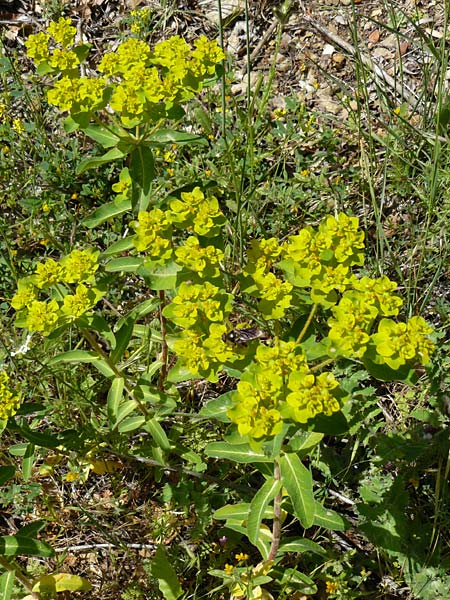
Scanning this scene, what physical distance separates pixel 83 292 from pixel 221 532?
50.0 inches

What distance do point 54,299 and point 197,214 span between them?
571mm

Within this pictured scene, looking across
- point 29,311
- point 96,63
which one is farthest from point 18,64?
point 29,311

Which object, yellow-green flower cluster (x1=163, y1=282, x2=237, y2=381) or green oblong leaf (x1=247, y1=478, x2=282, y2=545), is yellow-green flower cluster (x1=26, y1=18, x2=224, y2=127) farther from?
green oblong leaf (x1=247, y1=478, x2=282, y2=545)

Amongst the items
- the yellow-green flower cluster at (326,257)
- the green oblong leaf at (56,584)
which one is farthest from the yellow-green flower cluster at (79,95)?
the green oblong leaf at (56,584)

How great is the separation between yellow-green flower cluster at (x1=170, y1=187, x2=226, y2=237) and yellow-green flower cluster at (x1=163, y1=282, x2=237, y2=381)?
196mm

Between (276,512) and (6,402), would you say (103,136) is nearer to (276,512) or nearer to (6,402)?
(6,402)

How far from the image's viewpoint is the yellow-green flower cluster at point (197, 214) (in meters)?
2.26

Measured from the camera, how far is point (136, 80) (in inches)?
92.4

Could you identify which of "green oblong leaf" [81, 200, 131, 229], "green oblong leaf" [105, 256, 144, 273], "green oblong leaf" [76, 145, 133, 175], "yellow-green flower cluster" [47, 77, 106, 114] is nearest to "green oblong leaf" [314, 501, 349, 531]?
"green oblong leaf" [105, 256, 144, 273]

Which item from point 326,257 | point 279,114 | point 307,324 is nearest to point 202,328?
point 307,324

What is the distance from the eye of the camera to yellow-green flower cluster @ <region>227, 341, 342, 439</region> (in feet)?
6.19

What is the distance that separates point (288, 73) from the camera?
4.62 metres

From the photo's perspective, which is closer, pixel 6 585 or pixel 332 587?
pixel 6 585

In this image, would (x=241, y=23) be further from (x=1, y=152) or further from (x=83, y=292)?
(x=83, y=292)
